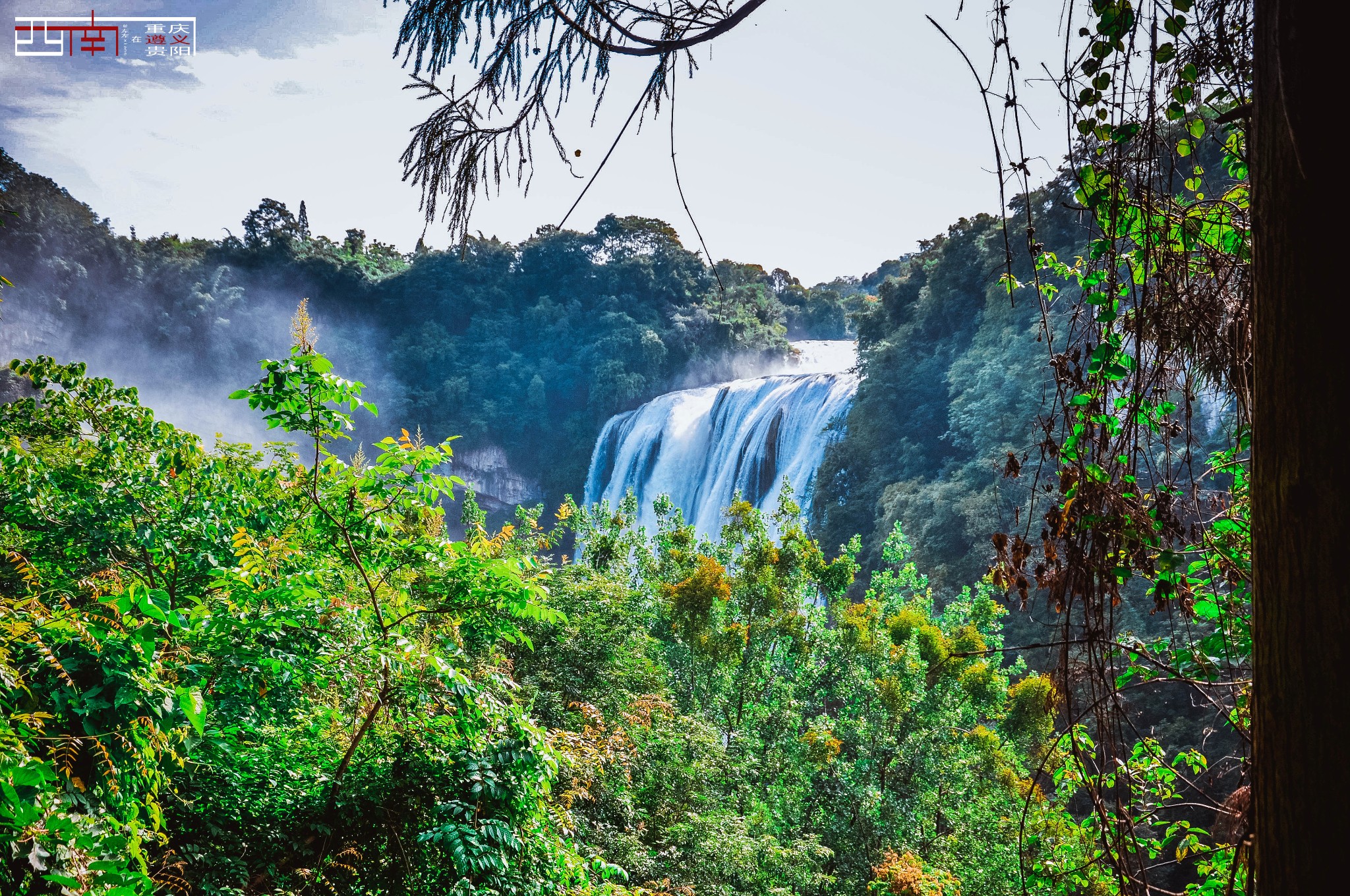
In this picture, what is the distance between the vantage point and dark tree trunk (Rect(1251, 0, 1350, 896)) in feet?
2.48

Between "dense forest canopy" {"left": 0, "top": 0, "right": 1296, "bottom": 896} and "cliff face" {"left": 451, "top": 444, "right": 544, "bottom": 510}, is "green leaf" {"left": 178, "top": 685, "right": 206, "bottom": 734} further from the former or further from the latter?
"cliff face" {"left": 451, "top": 444, "right": 544, "bottom": 510}

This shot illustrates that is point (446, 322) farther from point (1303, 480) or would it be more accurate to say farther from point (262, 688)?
point (1303, 480)

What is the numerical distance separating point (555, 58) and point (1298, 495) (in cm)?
159

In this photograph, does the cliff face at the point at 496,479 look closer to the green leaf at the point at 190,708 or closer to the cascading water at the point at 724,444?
the cascading water at the point at 724,444

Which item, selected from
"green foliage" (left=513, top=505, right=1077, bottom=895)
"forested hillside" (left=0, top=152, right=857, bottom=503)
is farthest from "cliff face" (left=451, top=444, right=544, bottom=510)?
"green foliage" (left=513, top=505, right=1077, bottom=895)

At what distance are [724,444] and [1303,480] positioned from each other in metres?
19.2

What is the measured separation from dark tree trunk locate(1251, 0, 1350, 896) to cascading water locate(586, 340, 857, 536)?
15.6 metres

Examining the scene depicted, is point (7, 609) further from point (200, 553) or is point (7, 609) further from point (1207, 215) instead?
point (1207, 215)

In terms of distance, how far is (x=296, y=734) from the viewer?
346 cm

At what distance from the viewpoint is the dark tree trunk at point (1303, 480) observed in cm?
75

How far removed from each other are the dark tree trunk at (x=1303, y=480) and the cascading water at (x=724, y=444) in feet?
51.3

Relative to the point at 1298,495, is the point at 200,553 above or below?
below

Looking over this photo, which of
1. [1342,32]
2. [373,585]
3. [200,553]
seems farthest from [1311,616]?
[200,553]

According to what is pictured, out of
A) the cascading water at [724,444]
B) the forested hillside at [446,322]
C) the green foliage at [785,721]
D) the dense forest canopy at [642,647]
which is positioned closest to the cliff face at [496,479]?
the forested hillside at [446,322]
